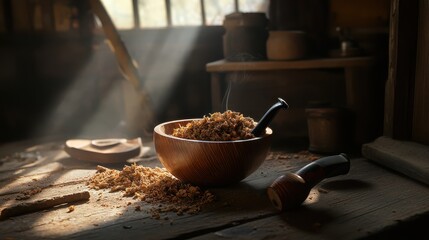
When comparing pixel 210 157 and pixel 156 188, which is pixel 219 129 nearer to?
pixel 210 157

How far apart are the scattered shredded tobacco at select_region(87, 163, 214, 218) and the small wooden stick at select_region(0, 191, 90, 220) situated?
0.18 metres

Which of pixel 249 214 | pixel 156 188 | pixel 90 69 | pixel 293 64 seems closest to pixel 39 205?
pixel 156 188

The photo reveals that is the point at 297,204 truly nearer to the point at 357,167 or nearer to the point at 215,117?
the point at 215,117

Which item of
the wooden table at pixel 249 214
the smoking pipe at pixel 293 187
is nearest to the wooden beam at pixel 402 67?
the wooden table at pixel 249 214

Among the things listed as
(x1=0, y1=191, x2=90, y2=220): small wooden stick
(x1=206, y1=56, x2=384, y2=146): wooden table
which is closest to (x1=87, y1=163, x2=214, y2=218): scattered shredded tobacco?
(x1=0, y1=191, x2=90, y2=220): small wooden stick


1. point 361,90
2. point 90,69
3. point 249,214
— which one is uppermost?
point 90,69

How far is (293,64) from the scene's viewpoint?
2.92 metres

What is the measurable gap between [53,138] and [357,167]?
7.95ft

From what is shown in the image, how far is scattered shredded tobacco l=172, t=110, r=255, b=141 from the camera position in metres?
1.83

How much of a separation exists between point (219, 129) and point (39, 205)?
810 millimetres

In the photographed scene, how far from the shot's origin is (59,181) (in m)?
2.20

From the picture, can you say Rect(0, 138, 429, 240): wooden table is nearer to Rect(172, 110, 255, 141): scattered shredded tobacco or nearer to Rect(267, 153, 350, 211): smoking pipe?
Rect(267, 153, 350, 211): smoking pipe

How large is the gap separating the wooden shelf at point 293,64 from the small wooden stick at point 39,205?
4.99ft

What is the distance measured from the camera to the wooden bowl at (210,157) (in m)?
1.74
